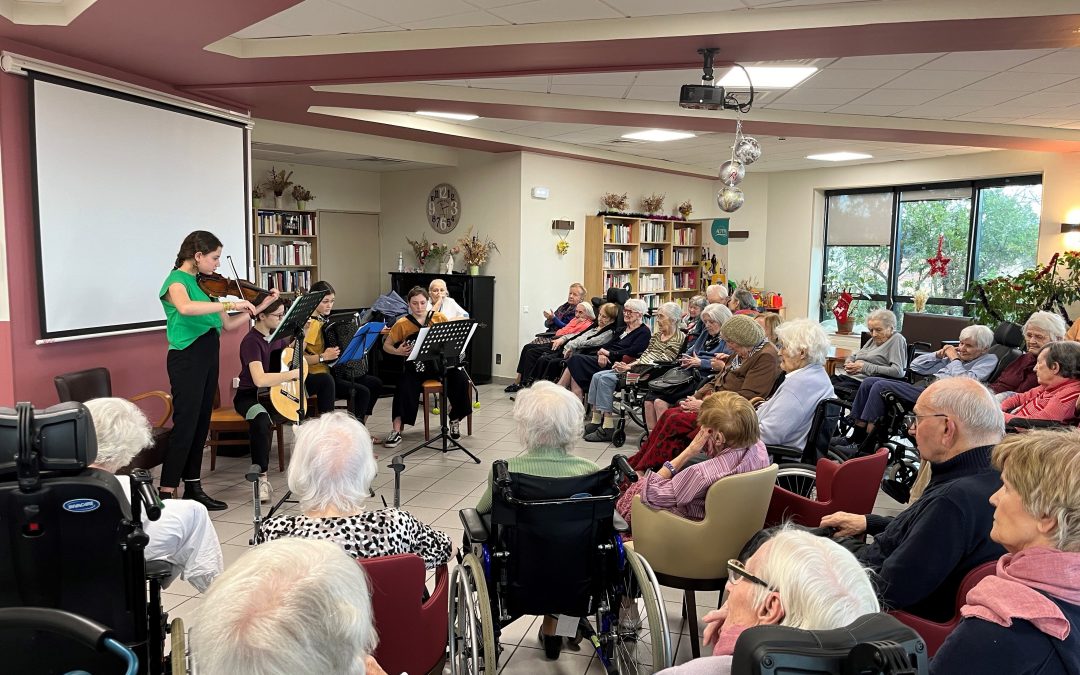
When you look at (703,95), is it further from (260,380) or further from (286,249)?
(286,249)

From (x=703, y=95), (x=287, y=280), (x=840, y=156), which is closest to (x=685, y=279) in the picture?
(x=840, y=156)

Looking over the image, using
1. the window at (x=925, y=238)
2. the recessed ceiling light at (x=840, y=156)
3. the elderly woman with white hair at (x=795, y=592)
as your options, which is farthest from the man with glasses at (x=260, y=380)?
the window at (x=925, y=238)

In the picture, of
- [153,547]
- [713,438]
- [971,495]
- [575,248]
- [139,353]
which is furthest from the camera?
[575,248]

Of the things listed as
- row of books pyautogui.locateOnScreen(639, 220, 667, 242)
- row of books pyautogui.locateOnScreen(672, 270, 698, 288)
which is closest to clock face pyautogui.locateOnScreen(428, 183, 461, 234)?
row of books pyautogui.locateOnScreen(639, 220, 667, 242)

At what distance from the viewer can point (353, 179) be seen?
10.1 metres

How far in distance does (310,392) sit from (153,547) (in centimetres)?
331

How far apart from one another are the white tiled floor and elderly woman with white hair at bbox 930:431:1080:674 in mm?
1636

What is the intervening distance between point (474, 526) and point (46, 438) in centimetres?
129

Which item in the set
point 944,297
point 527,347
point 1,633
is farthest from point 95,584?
point 944,297

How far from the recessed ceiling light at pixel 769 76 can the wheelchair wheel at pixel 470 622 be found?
4.04 meters

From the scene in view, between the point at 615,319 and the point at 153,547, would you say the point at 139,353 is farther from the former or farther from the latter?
the point at 615,319

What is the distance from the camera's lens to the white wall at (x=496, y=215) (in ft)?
29.2

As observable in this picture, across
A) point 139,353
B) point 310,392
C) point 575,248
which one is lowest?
point 310,392

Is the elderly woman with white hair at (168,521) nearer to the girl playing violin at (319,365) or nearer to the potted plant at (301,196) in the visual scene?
the girl playing violin at (319,365)
